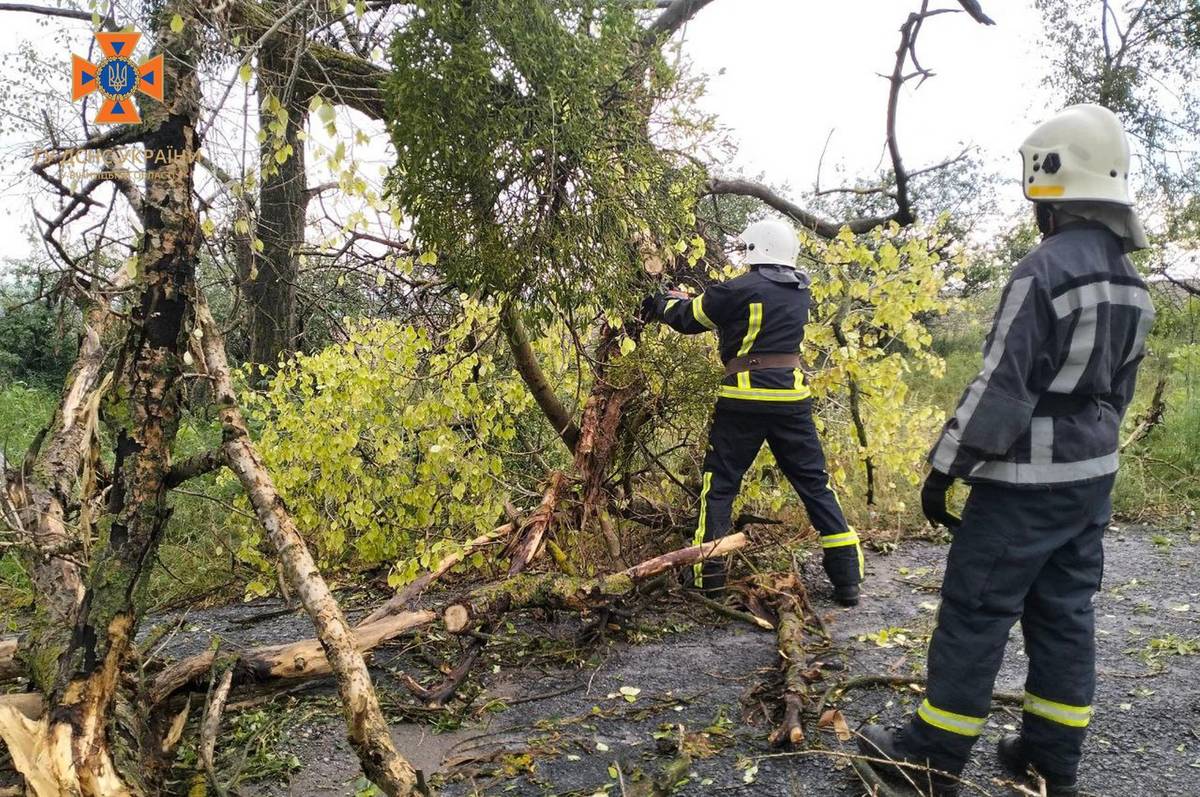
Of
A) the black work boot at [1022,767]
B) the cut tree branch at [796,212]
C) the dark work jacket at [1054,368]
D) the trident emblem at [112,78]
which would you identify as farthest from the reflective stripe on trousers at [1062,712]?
the trident emblem at [112,78]

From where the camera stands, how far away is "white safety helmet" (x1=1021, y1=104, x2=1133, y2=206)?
2.08 meters

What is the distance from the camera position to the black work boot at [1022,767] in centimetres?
224

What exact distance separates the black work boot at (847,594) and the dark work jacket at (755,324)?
3.22 feet

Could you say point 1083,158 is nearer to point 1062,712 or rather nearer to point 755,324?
point 1062,712

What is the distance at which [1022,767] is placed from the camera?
7.75 feet

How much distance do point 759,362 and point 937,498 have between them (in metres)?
1.64

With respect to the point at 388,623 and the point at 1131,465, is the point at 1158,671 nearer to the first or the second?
the point at 388,623

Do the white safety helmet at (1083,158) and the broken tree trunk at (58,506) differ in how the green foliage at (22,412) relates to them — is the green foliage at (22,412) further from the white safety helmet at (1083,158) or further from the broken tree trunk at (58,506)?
the white safety helmet at (1083,158)

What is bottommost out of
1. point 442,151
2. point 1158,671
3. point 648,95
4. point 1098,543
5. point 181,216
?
point 1158,671

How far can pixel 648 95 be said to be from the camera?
2.69 meters

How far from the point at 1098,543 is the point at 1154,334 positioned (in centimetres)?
1208

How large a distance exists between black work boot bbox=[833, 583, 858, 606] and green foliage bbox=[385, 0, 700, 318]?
2.18 m

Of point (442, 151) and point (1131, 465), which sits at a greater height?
point (442, 151)

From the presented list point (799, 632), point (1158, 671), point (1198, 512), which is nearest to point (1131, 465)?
point (1198, 512)
